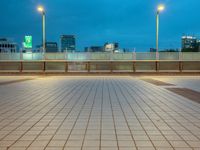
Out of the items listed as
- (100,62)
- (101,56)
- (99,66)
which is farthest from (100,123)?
(101,56)

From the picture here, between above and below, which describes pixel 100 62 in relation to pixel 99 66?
above

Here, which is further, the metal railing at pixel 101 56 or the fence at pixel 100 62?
the metal railing at pixel 101 56

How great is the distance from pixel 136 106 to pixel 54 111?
2.63 m

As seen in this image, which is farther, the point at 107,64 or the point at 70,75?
the point at 107,64

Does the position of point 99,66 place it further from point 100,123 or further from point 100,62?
point 100,123

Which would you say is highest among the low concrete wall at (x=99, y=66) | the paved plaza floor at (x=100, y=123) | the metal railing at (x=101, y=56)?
the metal railing at (x=101, y=56)

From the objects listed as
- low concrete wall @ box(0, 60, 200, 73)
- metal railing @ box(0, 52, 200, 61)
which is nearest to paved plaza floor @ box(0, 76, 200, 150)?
low concrete wall @ box(0, 60, 200, 73)

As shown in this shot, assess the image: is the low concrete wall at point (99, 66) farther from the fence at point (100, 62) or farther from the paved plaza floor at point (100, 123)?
the paved plaza floor at point (100, 123)

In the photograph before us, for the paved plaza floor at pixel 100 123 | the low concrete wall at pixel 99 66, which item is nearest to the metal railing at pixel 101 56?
the low concrete wall at pixel 99 66

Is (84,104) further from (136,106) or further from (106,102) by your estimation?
(136,106)

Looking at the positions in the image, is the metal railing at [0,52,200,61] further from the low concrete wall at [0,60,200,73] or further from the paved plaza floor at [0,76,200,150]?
the paved plaza floor at [0,76,200,150]

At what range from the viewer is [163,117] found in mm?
8430

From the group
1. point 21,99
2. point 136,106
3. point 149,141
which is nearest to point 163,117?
point 136,106

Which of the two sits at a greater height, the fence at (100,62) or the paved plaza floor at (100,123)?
the fence at (100,62)
